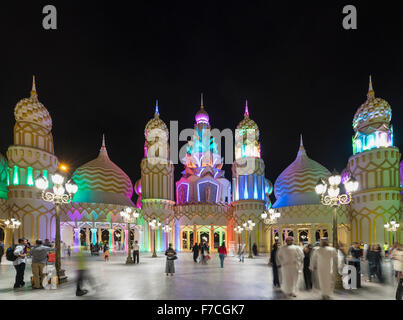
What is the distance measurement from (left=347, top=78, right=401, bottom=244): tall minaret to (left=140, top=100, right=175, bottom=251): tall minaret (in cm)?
1865

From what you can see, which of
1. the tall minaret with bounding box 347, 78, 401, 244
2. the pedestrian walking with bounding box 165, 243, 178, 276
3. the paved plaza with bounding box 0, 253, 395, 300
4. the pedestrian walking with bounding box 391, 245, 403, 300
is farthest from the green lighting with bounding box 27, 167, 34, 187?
the tall minaret with bounding box 347, 78, 401, 244

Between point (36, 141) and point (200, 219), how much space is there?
59.6ft

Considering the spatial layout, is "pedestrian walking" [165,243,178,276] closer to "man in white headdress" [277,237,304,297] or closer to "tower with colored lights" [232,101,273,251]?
"man in white headdress" [277,237,304,297]

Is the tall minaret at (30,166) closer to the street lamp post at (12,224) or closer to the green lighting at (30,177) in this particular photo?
the green lighting at (30,177)

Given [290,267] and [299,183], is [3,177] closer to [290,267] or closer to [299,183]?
[299,183]

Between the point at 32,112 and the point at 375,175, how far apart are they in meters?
31.3

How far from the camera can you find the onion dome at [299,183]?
120 feet

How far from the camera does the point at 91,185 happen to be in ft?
125

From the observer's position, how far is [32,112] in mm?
31344

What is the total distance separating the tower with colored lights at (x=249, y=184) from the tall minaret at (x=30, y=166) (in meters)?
18.4

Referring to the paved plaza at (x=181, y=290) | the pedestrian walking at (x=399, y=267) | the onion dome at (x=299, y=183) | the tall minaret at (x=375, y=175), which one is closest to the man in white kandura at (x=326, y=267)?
the paved plaza at (x=181, y=290)

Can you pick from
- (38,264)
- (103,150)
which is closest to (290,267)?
(38,264)
